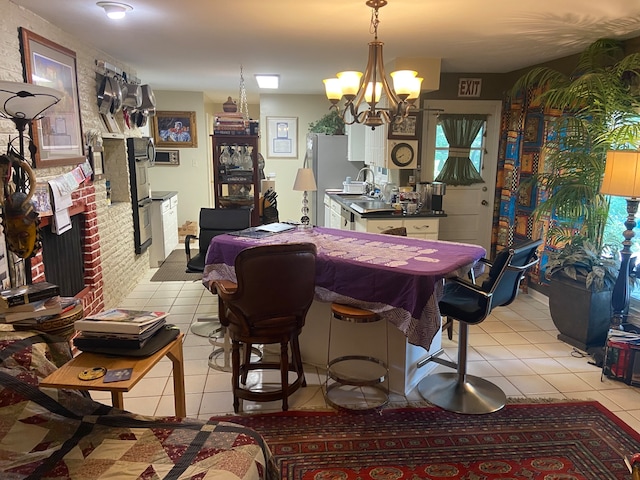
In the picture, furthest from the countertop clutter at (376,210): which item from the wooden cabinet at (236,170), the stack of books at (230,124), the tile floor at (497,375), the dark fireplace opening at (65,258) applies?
the dark fireplace opening at (65,258)

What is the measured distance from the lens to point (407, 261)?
271cm

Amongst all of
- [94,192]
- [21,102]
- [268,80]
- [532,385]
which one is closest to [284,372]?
[532,385]

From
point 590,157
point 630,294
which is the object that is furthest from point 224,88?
point 630,294

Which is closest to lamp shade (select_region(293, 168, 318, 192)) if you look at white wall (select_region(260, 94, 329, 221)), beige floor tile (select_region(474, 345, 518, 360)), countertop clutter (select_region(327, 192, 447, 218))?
countertop clutter (select_region(327, 192, 447, 218))

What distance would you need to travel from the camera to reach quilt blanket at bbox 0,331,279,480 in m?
1.52

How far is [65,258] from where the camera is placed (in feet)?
11.7

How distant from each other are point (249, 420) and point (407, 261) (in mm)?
1283

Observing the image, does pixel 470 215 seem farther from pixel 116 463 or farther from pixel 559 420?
pixel 116 463

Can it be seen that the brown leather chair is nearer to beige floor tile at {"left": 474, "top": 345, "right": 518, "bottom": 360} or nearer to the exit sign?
beige floor tile at {"left": 474, "top": 345, "right": 518, "bottom": 360}

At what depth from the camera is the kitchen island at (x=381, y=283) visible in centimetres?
248

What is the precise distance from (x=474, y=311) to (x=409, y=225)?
6.78 feet

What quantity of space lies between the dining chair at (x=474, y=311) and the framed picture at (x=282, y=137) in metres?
5.73

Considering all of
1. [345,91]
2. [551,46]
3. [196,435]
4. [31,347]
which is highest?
[551,46]

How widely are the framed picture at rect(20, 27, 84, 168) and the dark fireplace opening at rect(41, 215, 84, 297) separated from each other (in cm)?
52
